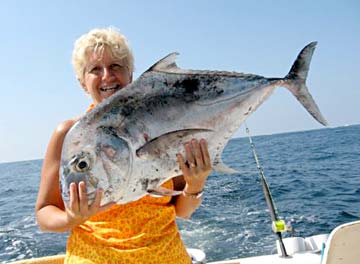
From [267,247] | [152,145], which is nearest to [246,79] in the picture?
[152,145]

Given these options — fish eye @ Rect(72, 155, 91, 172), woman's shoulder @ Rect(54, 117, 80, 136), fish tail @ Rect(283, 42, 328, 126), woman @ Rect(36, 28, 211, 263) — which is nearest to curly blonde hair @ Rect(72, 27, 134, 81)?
woman @ Rect(36, 28, 211, 263)

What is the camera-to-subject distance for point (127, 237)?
1.98 metres

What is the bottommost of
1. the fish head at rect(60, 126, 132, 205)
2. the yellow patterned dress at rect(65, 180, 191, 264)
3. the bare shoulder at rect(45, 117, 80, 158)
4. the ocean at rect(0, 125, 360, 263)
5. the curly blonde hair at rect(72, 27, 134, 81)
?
the ocean at rect(0, 125, 360, 263)

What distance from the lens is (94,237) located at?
198 cm

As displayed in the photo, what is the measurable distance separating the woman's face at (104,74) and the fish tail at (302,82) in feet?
2.94

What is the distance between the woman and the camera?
193 cm

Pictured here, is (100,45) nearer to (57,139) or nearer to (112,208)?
(57,139)

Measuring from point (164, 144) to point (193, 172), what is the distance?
248mm

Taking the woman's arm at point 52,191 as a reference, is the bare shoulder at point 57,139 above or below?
above

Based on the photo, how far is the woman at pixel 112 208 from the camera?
6.33ft

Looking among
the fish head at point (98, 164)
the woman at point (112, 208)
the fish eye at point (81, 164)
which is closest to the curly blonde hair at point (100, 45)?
the woman at point (112, 208)

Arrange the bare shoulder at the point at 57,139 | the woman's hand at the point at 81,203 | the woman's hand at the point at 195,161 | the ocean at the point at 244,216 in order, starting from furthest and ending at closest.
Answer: the ocean at the point at 244,216, the bare shoulder at the point at 57,139, the woman's hand at the point at 195,161, the woman's hand at the point at 81,203

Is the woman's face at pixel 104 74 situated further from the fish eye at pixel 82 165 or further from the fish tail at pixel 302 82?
the fish tail at pixel 302 82

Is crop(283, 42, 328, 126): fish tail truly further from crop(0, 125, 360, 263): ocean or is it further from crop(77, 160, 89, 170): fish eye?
crop(0, 125, 360, 263): ocean
